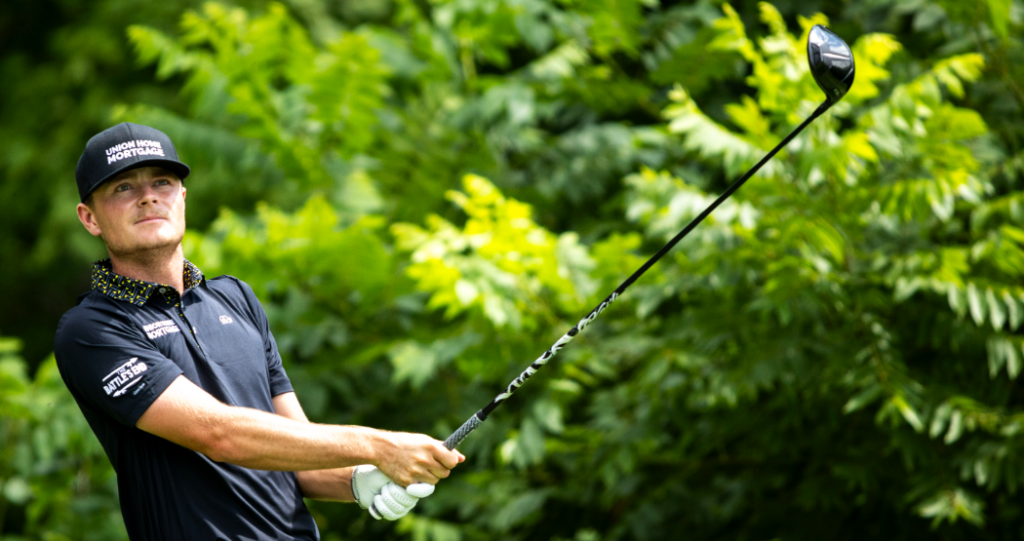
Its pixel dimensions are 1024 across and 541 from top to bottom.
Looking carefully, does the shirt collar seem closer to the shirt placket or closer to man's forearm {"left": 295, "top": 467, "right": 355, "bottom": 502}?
the shirt placket

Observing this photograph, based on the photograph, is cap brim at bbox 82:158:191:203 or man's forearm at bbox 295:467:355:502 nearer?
cap brim at bbox 82:158:191:203

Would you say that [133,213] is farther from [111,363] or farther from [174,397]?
[174,397]

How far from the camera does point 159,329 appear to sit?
2.30m

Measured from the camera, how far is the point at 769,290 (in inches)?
144

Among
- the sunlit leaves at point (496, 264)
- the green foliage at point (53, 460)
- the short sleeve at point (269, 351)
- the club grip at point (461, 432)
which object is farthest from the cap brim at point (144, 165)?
the green foliage at point (53, 460)

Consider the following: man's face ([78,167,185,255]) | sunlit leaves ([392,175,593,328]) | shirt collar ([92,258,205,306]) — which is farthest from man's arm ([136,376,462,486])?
sunlit leaves ([392,175,593,328])

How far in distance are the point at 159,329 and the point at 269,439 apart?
0.42 meters

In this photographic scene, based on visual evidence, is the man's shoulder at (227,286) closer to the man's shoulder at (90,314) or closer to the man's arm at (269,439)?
the man's shoulder at (90,314)

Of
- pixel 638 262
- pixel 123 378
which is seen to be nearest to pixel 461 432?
pixel 123 378

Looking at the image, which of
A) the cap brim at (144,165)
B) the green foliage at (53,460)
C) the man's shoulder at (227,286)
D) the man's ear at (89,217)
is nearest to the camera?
the cap brim at (144,165)

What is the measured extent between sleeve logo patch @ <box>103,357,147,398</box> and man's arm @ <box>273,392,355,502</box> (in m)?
0.58

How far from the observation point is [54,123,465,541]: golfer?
214cm

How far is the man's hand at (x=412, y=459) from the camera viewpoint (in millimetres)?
2285

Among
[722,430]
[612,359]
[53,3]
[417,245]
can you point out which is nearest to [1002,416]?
[722,430]
